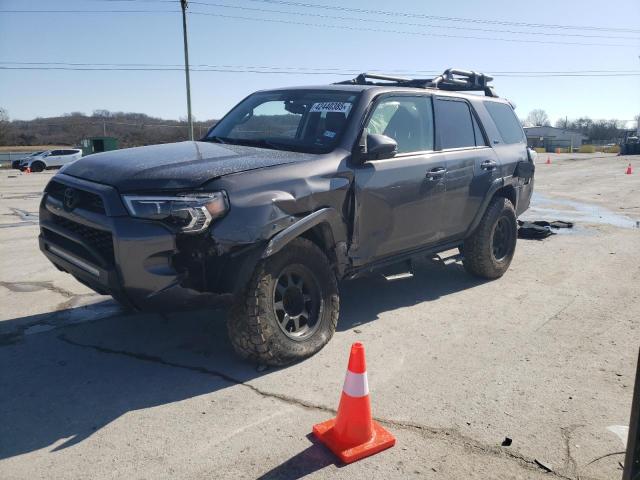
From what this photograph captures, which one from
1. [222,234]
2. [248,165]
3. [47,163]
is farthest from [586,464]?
[47,163]

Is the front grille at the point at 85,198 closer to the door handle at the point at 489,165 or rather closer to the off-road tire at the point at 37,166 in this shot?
the door handle at the point at 489,165

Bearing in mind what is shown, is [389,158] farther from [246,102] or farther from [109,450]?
[109,450]

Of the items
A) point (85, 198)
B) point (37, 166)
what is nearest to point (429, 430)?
point (85, 198)

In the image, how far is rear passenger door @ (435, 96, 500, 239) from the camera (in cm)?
514

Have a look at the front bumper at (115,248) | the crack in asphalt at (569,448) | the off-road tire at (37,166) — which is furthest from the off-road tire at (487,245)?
the off-road tire at (37,166)

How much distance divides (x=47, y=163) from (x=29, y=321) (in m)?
34.1

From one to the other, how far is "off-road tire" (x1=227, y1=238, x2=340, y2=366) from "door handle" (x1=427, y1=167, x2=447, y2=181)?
1.46 metres

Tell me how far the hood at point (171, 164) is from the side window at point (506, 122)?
306 centimetres

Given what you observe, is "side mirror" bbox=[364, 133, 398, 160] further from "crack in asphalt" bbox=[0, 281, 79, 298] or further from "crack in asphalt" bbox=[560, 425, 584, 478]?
"crack in asphalt" bbox=[0, 281, 79, 298]

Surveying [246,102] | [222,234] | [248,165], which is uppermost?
[246,102]

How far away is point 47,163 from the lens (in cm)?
3484

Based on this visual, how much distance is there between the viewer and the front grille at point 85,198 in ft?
11.0

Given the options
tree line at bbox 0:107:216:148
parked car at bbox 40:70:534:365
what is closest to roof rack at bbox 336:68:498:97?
parked car at bbox 40:70:534:365

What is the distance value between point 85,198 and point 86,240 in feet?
0.90
